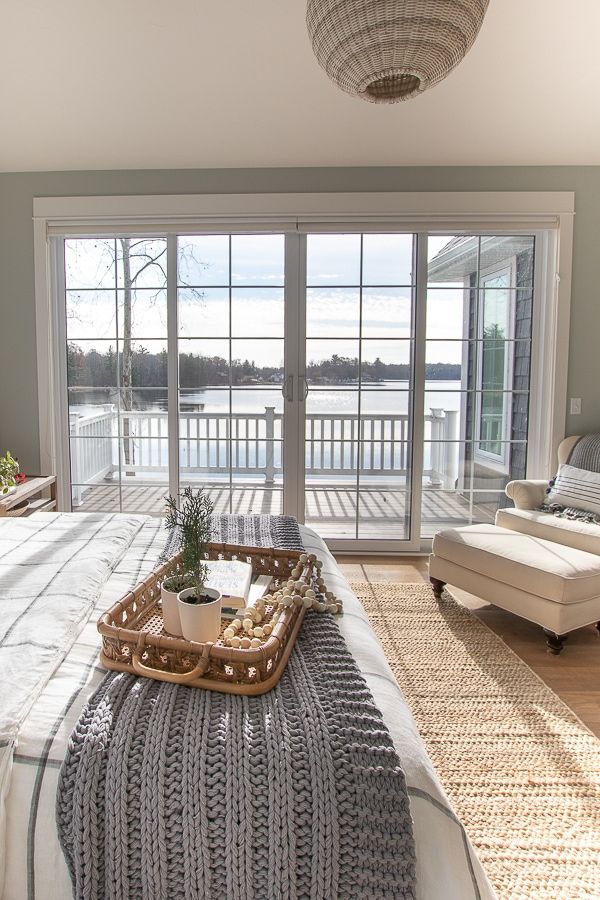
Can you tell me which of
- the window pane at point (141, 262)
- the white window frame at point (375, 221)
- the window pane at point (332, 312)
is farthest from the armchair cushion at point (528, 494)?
the window pane at point (141, 262)

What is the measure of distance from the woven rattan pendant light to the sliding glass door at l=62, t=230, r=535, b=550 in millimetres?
2217

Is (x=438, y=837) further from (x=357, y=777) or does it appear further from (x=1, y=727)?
(x=1, y=727)

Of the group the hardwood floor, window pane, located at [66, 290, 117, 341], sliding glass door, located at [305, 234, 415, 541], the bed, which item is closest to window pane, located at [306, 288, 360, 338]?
sliding glass door, located at [305, 234, 415, 541]

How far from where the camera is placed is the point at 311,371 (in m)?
3.82

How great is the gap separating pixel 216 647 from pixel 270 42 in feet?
8.93

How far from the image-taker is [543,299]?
12.3 ft

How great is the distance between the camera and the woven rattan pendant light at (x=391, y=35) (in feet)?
4.37

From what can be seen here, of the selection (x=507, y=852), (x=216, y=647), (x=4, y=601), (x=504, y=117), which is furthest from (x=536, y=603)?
(x=504, y=117)

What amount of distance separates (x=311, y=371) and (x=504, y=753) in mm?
2528

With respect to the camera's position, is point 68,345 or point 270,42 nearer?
point 270,42

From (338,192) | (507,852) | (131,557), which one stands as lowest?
(507,852)

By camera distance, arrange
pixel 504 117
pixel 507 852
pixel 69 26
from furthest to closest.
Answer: pixel 504 117 < pixel 69 26 < pixel 507 852

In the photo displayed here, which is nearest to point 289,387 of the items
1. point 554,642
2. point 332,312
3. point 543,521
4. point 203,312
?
point 332,312

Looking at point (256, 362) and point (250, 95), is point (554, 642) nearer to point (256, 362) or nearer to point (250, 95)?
point (256, 362)
